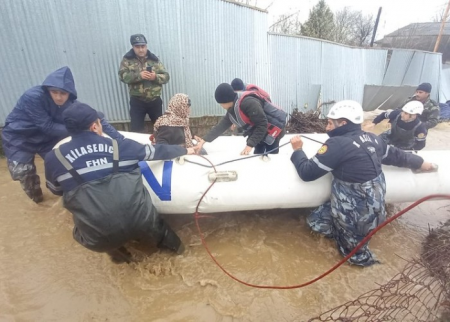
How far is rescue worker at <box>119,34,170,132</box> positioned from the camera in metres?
3.93

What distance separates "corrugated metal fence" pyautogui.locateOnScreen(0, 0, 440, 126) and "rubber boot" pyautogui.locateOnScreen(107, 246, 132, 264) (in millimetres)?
2847

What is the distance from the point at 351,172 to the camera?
2.31 m

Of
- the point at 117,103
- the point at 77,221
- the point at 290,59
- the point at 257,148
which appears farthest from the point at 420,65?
the point at 77,221

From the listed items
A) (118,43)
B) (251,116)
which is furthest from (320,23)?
(251,116)

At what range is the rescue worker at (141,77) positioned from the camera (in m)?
3.93

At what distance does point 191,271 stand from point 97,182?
1.16 m

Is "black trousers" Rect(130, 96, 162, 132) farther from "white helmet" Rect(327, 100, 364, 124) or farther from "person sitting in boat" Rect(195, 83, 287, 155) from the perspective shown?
"white helmet" Rect(327, 100, 364, 124)

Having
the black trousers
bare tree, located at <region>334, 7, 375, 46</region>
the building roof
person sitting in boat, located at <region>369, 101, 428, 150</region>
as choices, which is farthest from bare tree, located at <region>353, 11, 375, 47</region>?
the black trousers

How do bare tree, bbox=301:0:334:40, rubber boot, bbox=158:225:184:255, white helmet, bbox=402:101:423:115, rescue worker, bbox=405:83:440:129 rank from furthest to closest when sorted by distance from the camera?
bare tree, bbox=301:0:334:40, rescue worker, bbox=405:83:440:129, white helmet, bbox=402:101:423:115, rubber boot, bbox=158:225:184:255

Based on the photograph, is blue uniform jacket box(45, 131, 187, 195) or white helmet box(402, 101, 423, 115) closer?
blue uniform jacket box(45, 131, 187, 195)

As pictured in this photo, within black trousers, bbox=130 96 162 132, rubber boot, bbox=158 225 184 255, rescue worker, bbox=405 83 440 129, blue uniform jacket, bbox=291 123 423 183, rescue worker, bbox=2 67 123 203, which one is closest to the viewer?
blue uniform jacket, bbox=291 123 423 183

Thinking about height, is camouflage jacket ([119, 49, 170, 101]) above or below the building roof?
below

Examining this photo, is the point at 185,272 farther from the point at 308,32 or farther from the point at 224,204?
the point at 308,32

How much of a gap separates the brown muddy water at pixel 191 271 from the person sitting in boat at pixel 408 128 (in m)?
1.20
